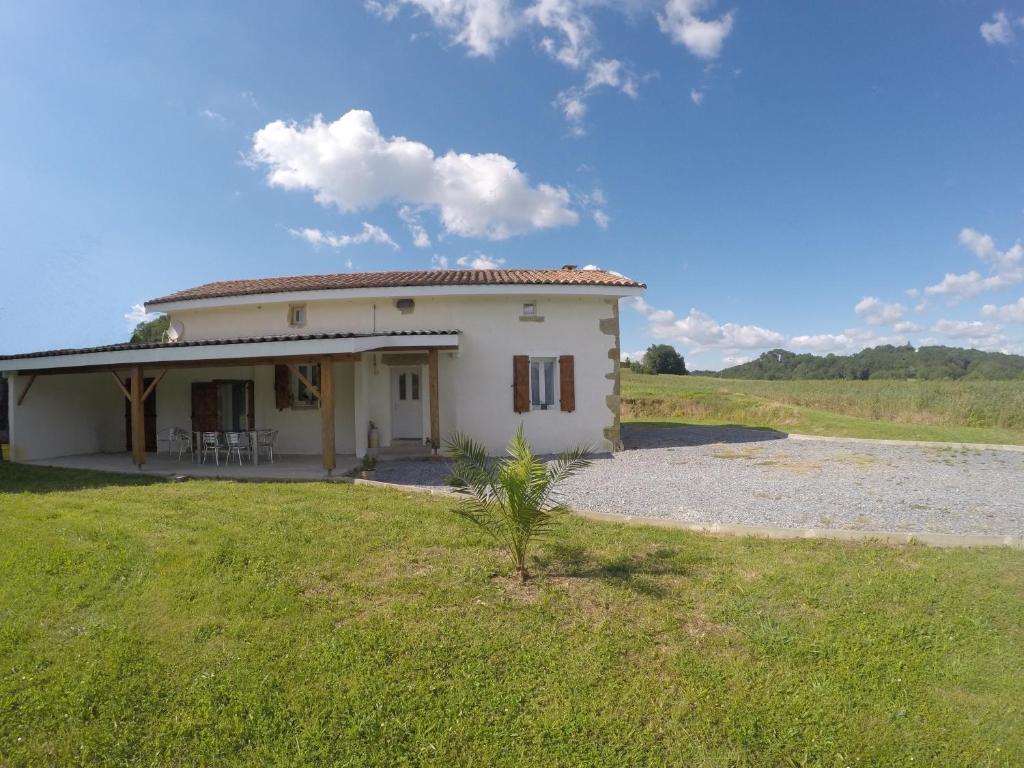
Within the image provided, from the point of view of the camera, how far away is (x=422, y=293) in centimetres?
1300

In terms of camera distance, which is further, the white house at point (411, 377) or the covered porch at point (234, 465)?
the white house at point (411, 377)

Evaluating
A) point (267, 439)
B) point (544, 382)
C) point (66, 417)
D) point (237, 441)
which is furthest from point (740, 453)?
point (66, 417)

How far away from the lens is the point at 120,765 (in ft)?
10.0

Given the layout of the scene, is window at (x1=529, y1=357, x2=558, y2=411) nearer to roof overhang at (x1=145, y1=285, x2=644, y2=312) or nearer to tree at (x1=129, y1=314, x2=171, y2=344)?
roof overhang at (x1=145, y1=285, x2=644, y2=312)

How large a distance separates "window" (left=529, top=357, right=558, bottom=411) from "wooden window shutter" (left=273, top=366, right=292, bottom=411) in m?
6.11

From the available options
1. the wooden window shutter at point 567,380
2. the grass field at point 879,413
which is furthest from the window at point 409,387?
the grass field at point 879,413

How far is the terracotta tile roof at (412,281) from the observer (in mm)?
13086

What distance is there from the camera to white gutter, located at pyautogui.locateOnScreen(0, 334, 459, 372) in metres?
10.3

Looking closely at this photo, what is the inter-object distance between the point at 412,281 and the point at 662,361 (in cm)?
5597

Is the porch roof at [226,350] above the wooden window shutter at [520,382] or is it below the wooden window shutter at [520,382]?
above

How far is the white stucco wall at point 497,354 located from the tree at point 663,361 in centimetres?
5170

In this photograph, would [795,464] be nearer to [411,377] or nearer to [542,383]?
[542,383]

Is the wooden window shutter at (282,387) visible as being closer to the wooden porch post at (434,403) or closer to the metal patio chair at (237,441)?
the metal patio chair at (237,441)

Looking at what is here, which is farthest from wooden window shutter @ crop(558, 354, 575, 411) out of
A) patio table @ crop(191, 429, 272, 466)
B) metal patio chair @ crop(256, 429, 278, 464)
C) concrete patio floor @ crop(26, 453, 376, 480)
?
patio table @ crop(191, 429, 272, 466)
